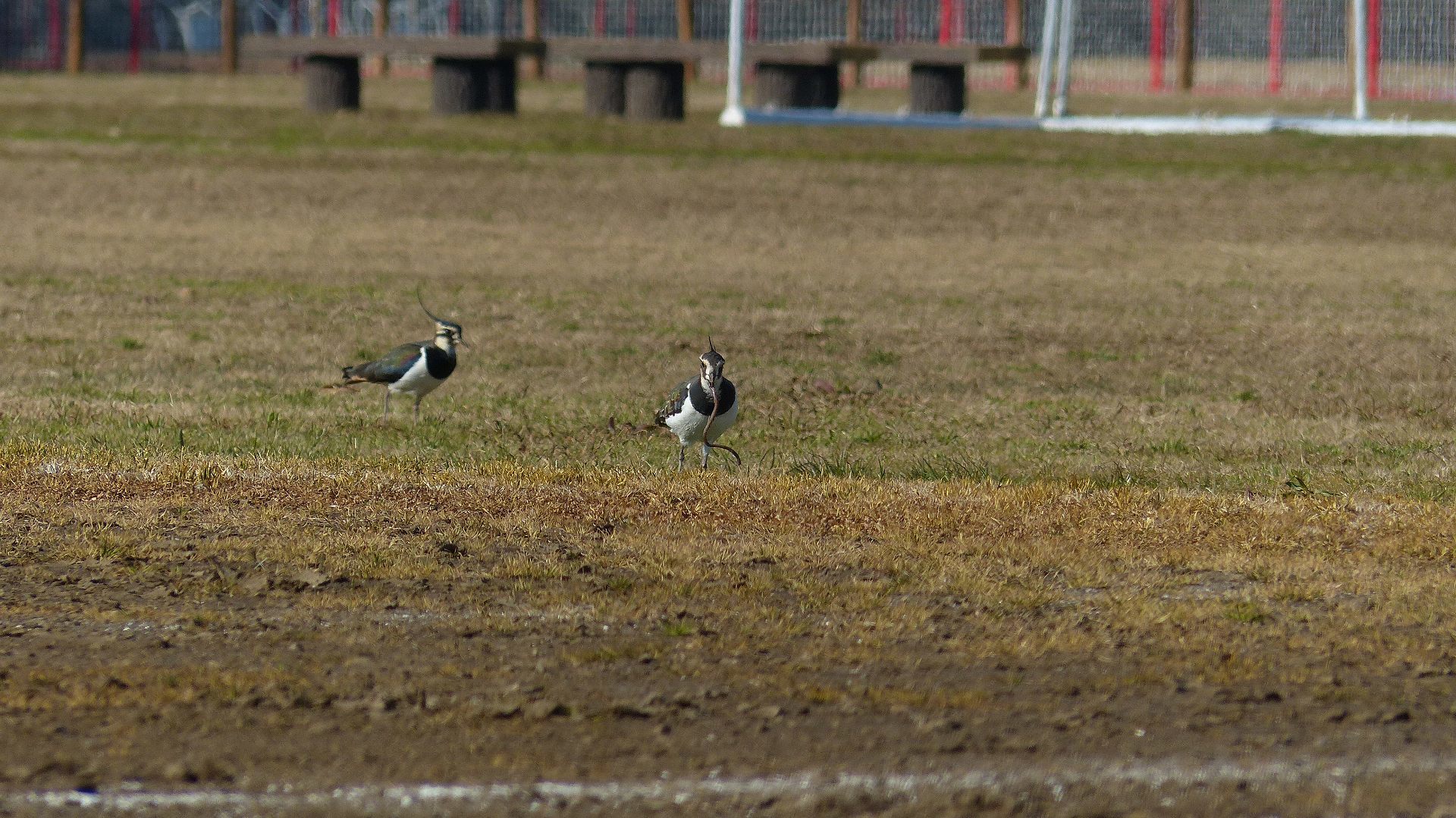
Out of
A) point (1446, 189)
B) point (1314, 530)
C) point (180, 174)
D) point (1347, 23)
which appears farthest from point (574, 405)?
point (1347, 23)

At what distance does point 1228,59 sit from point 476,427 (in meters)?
32.3

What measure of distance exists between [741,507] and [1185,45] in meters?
30.7

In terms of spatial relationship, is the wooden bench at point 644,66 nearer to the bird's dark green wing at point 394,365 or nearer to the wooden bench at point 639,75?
the wooden bench at point 639,75

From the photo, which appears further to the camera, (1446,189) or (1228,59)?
(1228,59)

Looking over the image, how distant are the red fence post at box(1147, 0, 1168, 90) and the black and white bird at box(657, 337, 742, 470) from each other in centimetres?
3210

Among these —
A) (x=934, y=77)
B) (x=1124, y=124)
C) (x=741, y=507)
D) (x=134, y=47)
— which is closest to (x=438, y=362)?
(x=741, y=507)

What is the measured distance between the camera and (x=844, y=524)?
8633 millimetres

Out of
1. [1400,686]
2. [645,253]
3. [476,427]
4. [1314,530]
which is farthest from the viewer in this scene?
[645,253]

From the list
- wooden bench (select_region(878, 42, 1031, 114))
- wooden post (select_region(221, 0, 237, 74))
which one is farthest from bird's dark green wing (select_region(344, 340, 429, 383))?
wooden post (select_region(221, 0, 237, 74))

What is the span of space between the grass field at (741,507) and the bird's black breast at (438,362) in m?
0.36

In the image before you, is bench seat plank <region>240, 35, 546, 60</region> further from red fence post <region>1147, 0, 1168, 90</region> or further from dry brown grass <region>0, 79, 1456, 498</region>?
red fence post <region>1147, 0, 1168, 90</region>

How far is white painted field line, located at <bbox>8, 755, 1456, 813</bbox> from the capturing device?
534cm

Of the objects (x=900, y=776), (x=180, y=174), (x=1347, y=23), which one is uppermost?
(x=1347, y=23)

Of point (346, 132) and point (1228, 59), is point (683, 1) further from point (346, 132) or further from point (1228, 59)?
point (346, 132)
